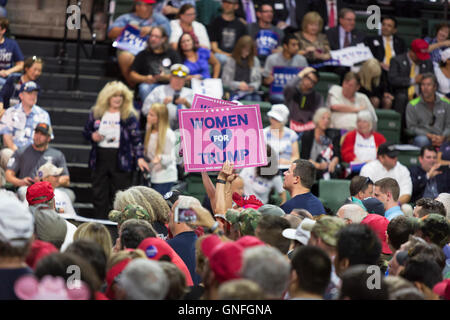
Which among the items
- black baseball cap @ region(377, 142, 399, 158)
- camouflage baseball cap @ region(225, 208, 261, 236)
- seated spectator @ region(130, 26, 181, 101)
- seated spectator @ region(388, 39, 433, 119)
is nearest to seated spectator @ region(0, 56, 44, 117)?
seated spectator @ region(130, 26, 181, 101)

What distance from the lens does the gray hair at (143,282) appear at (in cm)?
388

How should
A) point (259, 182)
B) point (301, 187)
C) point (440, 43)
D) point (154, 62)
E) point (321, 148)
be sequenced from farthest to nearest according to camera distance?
point (440, 43), point (154, 62), point (321, 148), point (259, 182), point (301, 187)

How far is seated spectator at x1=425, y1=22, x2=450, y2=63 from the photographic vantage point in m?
12.7

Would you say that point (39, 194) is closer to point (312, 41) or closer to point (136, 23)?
point (136, 23)

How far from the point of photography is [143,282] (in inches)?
153

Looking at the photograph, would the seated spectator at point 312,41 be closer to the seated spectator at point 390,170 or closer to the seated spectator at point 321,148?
the seated spectator at point 321,148

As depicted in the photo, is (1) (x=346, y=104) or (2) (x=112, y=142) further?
(1) (x=346, y=104)

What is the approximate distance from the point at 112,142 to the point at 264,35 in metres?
3.68

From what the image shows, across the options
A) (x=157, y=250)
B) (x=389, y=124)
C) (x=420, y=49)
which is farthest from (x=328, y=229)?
(x=420, y=49)

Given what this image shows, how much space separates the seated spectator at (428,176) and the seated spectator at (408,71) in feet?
6.00

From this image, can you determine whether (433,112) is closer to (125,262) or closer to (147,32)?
(147,32)

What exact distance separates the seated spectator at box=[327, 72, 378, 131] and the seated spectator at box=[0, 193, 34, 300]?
799cm

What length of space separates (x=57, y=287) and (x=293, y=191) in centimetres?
368
